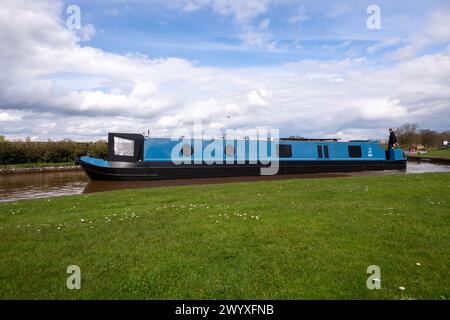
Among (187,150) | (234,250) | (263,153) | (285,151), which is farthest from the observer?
(285,151)

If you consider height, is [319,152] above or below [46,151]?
below

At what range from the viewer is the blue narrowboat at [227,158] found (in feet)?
56.9

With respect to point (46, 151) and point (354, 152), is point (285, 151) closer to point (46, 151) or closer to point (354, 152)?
point (354, 152)

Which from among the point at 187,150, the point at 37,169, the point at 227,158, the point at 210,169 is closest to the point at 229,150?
the point at 227,158

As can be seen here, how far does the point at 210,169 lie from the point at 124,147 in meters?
4.85

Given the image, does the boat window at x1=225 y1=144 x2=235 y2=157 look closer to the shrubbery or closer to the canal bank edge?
the shrubbery

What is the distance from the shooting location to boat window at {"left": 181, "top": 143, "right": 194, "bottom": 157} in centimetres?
1863

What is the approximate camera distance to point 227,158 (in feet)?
63.7

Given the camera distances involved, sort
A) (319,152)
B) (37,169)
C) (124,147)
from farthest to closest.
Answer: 1. (37,169)
2. (319,152)
3. (124,147)

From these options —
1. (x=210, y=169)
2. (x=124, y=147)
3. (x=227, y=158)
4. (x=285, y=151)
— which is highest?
(x=124, y=147)

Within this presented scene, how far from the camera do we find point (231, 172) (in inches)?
762

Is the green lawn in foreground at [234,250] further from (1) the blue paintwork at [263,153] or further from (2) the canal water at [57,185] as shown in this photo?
(1) the blue paintwork at [263,153]
